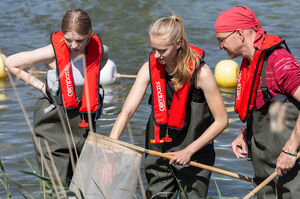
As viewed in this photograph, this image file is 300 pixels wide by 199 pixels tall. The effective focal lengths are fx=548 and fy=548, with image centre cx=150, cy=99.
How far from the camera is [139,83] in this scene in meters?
4.22

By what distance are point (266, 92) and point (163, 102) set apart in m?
0.84

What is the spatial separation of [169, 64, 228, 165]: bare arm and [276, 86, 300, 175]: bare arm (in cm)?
56

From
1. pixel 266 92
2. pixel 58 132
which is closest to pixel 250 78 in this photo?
pixel 266 92

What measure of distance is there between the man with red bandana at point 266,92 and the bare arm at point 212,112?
0.16 metres

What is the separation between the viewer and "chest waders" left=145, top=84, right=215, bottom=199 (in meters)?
4.25

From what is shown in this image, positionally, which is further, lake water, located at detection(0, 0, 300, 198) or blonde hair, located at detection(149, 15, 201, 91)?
lake water, located at detection(0, 0, 300, 198)

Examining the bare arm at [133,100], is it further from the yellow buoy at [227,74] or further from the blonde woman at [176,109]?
the yellow buoy at [227,74]

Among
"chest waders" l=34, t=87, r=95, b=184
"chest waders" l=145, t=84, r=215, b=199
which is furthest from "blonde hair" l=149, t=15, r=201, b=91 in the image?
"chest waders" l=34, t=87, r=95, b=184

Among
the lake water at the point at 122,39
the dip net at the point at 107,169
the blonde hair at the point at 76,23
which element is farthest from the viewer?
the lake water at the point at 122,39

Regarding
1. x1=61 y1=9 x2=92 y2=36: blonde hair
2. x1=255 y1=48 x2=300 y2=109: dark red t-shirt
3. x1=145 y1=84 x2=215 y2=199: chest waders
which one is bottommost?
x1=145 y1=84 x2=215 y2=199: chest waders

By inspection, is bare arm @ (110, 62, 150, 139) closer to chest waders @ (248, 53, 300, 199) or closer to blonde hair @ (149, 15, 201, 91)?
blonde hair @ (149, 15, 201, 91)

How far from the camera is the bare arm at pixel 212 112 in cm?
405

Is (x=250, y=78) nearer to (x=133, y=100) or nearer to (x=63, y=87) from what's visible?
(x=133, y=100)

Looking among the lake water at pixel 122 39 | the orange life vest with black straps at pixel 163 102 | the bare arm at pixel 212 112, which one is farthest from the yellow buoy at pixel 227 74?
the bare arm at pixel 212 112
